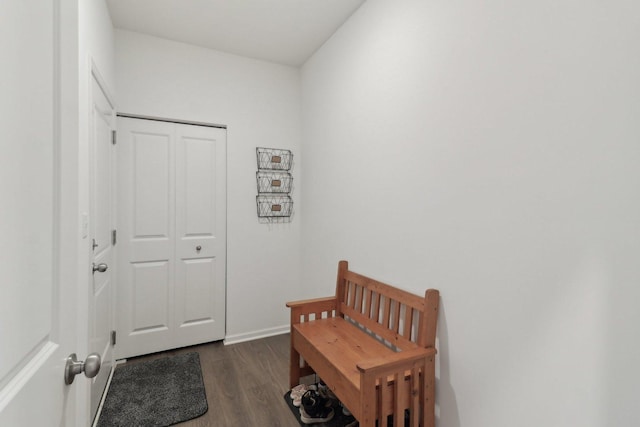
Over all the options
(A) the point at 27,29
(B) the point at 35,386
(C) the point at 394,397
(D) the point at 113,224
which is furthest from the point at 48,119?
(D) the point at 113,224

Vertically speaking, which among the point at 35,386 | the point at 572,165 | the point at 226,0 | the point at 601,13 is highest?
the point at 226,0

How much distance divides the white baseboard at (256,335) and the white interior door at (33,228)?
249 cm

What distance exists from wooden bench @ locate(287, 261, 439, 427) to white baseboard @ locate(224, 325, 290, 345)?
39.6 inches

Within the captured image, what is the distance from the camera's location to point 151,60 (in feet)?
9.02

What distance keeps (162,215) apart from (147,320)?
94 centimetres

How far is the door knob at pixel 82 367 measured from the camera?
27.1 inches

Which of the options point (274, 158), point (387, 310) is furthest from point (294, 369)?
point (274, 158)

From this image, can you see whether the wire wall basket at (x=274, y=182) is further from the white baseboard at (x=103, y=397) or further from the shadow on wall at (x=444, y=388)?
the shadow on wall at (x=444, y=388)

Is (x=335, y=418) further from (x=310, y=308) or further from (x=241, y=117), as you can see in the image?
(x=241, y=117)

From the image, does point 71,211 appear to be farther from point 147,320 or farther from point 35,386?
point 147,320

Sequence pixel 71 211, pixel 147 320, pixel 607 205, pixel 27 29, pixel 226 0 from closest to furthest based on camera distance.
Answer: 1. pixel 27 29
2. pixel 71 211
3. pixel 607 205
4. pixel 226 0
5. pixel 147 320

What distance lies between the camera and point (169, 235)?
113 inches

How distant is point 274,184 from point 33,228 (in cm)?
272

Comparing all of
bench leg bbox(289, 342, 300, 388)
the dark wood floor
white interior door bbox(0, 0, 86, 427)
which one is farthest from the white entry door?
white interior door bbox(0, 0, 86, 427)
